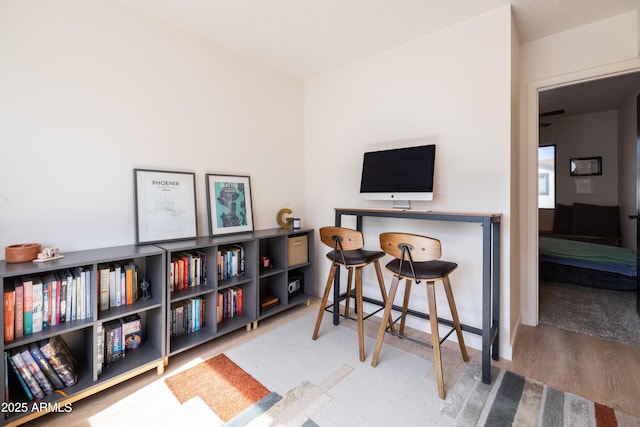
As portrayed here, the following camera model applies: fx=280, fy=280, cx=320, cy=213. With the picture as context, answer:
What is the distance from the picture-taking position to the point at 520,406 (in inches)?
60.0

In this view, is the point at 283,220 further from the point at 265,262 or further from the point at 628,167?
the point at 628,167

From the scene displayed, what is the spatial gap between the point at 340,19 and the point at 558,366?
2.93 metres

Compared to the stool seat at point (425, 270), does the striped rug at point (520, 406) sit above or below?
below

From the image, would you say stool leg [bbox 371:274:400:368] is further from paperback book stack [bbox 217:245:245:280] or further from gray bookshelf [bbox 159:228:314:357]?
paperback book stack [bbox 217:245:245:280]

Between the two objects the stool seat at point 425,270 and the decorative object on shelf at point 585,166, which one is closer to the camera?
the stool seat at point 425,270

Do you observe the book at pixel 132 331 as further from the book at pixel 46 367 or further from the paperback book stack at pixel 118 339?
the book at pixel 46 367

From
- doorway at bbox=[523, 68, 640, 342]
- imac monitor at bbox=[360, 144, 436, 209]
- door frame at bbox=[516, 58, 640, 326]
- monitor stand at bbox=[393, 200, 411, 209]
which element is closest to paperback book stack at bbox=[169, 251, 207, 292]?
imac monitor at bbox=[360, 144, 436, 209]

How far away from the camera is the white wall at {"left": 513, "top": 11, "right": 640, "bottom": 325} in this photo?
2098 mm

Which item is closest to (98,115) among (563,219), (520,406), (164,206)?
(164,206)

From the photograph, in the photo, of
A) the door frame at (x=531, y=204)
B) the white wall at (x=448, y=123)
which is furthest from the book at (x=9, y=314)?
the door frame at (x=531, y=204)

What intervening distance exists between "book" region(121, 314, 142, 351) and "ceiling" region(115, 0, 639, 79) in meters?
2.18

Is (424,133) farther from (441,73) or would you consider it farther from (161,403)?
(161,403)

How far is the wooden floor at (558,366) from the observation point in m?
1.55

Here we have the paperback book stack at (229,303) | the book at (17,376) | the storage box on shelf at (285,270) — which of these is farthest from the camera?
the storage box on shelf at (285,270)
